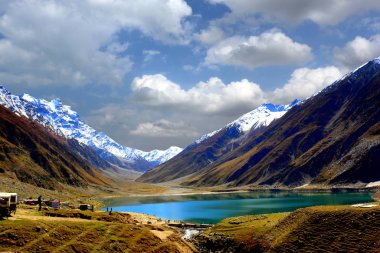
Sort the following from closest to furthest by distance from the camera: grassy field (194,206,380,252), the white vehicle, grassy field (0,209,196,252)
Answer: grassy field (0,209,196,252) < grassy field (194,206,380,252) < the white vehicle

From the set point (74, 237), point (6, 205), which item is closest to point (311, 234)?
point (74, 237)

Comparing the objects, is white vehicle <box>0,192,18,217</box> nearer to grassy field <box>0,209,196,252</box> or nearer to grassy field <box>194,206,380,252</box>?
grassy field <box>0,209,196,252</box>

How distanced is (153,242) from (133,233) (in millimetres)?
4406

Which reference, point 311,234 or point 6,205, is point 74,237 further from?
A: point 311,234

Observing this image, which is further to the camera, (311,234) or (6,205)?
(311,234)

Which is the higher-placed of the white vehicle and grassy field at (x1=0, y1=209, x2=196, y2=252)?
the white vehicle

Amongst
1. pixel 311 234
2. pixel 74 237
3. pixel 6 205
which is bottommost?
pixel 311 234

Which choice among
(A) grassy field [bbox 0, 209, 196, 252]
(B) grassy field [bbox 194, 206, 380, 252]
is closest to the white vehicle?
(A) grassy field [bbox 0, 209, 196, 252]

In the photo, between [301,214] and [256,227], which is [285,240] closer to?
[301,214]

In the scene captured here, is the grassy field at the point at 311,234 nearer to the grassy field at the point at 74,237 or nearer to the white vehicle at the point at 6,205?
the grassy field at the point at 74,237

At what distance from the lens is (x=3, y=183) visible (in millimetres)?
188750

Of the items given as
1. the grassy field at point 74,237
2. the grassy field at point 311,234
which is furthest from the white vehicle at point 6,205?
the grassy field at point 311,234

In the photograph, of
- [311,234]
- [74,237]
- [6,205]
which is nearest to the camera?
[74,237]

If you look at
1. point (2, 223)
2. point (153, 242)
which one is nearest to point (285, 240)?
point (153, 242)
